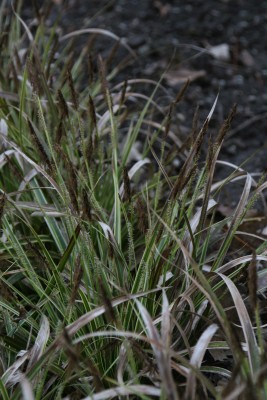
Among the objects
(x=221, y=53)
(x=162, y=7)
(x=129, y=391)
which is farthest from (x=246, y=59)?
(x=129, y=391)

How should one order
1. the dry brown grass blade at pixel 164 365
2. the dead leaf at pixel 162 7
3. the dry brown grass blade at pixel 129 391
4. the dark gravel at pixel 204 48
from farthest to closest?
1. the dead leaf at pixel 162 7
2. the dark gravel at pixel 204 48
3. the dry brown grass blade at pixel 129 391
4. the dry brown grass blade at pixel 164 365

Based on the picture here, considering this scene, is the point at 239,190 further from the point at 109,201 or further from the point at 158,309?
the point at 158,309

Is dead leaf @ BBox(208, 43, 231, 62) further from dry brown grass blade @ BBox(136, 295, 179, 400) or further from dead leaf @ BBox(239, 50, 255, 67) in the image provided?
dry brown grass blade @ BBox(136, 295, 179, 400)

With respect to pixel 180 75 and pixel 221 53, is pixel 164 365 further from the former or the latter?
pixel 221 53

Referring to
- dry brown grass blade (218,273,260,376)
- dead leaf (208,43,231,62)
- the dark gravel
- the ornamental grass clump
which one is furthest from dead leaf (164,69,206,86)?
dry brown grass blade (218,273,260,376)

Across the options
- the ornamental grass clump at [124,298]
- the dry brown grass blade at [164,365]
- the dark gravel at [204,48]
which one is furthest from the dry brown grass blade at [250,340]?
the dark gravel at [204,48]

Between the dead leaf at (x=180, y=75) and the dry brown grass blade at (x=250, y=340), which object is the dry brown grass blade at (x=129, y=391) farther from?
the dead leaf at (x=180, y=75)

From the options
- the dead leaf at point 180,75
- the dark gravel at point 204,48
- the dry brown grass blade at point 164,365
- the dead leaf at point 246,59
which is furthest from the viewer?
the dead leaf at point 246,59

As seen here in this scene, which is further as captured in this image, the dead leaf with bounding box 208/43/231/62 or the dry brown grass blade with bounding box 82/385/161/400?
the dead leaf with bounding box 208/43/231/62

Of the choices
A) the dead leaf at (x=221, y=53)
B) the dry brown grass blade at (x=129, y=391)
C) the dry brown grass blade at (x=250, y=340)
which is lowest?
the dead leaf at (x=221, y=53)
